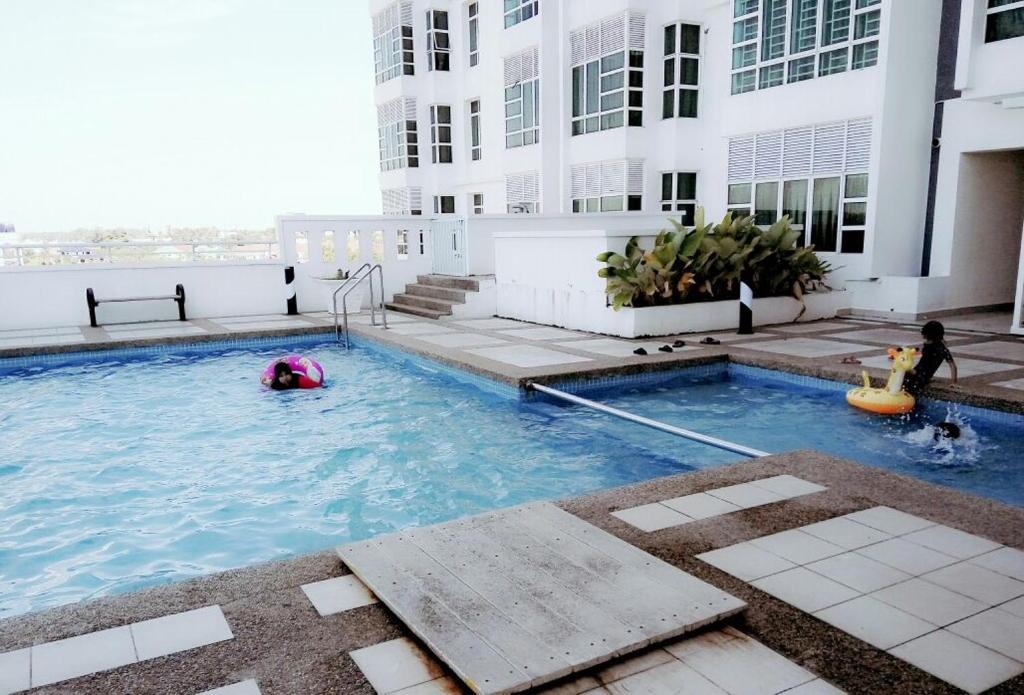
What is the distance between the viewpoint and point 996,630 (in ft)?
8.48

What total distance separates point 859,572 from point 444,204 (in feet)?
77.4

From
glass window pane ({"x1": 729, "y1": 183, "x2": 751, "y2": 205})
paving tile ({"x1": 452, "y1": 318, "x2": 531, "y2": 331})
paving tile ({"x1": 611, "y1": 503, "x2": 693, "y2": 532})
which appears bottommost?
paving tile ({"x1": 452, "y1": 318, "x2": 531, "y2": 331})

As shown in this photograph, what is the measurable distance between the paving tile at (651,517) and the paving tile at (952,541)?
1.09 m

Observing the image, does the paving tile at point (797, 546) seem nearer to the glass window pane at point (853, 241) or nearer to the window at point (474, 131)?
the glass window pane at point (853, 241)

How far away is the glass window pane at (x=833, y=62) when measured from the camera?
39.8 ft

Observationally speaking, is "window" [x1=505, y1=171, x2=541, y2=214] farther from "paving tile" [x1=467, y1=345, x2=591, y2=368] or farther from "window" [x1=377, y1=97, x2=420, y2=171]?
"paving tile" [x1=467, y1=345, x2=591, y2=368]

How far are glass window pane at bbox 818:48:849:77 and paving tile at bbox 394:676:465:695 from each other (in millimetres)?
12869

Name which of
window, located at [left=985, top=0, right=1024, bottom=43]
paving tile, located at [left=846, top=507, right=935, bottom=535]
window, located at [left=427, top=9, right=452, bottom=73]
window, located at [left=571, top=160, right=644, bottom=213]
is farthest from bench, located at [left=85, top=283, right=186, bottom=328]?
window, located at [left=427, top=9, right=452, bottom=73]

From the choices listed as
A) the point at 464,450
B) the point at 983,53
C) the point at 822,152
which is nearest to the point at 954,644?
the point at 464,450

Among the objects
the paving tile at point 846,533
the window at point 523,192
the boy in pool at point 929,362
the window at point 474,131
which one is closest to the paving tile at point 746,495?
the paving tile at point 846,533

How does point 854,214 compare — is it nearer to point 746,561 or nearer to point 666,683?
point 746,561

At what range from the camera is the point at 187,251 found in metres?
13.5

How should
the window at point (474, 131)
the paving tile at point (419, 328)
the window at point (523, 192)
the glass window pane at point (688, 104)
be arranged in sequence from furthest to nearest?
1. the window at point (474, 131)
2. the window at point (523, 192)
3. the glass window pane at point (688, 104)
4. the paving tile at point (419, 328)

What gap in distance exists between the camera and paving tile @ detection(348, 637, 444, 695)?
2.36m
